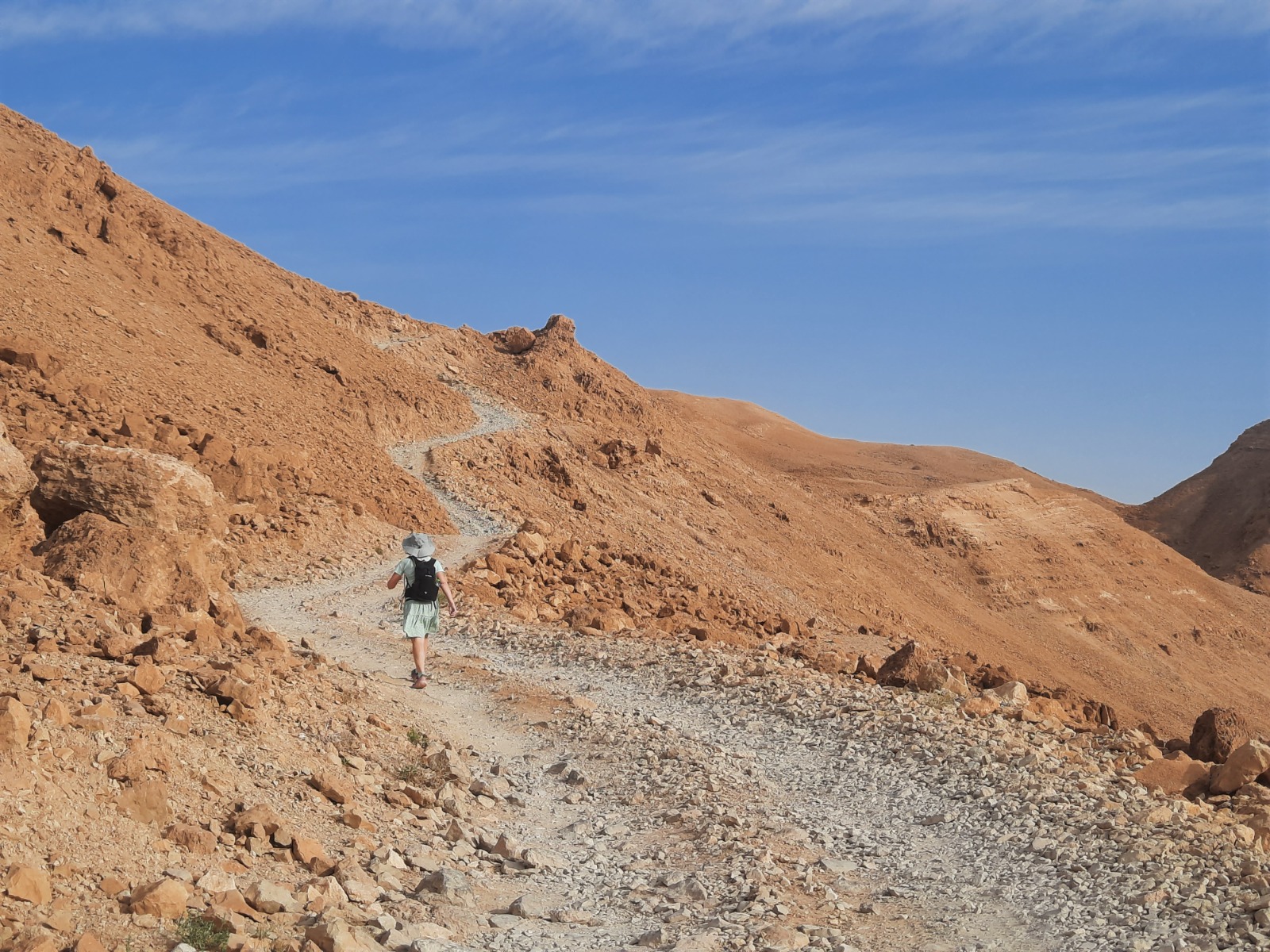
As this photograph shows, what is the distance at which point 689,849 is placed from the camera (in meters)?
7.21

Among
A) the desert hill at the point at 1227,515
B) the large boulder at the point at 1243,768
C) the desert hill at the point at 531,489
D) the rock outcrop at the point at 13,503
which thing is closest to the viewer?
the large boulder at the point at 1243,768

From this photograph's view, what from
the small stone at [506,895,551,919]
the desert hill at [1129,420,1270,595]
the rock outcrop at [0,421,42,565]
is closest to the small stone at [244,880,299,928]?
the small stone at [506,895,551,919]

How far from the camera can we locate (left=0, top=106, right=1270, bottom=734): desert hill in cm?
1853

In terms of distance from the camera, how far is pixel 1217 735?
34.0 feet

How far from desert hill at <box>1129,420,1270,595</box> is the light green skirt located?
47.8 meters

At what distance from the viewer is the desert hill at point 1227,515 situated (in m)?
52.4

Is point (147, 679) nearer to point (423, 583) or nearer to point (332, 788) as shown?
point (332, 788)

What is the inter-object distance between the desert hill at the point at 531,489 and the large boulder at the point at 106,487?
4cm

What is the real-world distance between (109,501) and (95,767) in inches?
249

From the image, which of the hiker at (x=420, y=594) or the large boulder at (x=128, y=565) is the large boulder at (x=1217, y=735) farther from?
the large boulder at (x=128, y=565)

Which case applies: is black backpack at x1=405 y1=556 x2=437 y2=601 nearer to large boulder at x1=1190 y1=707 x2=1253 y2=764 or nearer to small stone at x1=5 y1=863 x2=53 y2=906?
small stone at x1=5 y1=863 x2=53 y2=906

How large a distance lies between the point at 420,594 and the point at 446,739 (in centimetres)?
225

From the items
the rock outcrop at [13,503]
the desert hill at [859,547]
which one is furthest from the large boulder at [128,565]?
the desert hill at [859,547]

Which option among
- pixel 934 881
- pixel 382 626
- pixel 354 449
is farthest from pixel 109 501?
pixel 354 449
